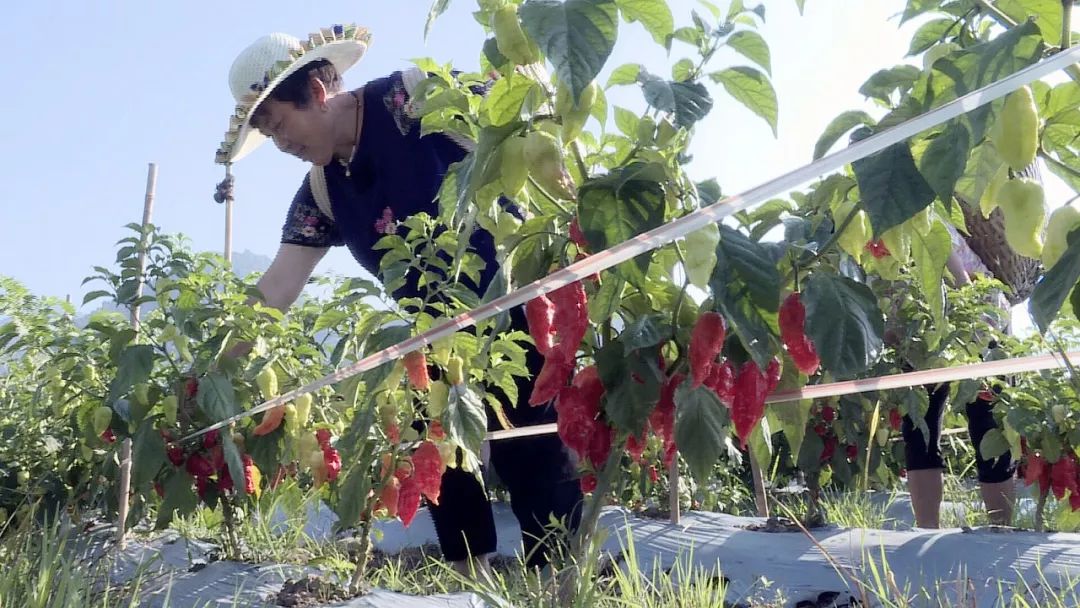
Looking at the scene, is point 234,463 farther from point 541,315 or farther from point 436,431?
point 541,315

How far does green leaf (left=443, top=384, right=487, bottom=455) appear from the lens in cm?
129

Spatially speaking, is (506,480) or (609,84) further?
(506,480)

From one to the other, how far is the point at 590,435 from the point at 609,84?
0.36 metres

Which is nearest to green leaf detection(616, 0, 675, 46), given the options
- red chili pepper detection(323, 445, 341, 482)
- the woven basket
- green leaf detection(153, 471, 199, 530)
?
red chili pepper detection(323, 445, 341, 482)

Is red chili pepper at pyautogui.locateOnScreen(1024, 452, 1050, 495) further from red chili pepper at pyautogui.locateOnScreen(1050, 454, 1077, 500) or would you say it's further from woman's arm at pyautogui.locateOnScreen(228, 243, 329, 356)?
woman's arm at pyautogui.locateOnScreen(228, 243, 329, 356)

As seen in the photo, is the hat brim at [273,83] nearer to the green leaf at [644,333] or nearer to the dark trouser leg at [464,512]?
the dark trouser leg at [464,512]

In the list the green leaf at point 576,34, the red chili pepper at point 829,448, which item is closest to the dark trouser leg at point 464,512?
the green leaf at point 576,34

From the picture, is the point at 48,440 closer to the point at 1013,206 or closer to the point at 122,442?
the point at 122,442

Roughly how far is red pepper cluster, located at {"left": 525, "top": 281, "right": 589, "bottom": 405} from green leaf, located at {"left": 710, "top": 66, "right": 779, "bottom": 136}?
227 millimetres

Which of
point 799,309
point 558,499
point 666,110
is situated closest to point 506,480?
point 558,499

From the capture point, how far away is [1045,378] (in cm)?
236

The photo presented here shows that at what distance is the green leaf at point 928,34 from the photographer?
0.77 m

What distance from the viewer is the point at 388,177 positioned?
1789mm

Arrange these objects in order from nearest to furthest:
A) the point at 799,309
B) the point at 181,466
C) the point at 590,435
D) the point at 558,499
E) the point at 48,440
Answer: the point at 799,309 → the point at 590,435 → the point at 558,499 → the point at 181,466 → the point at 48,440
